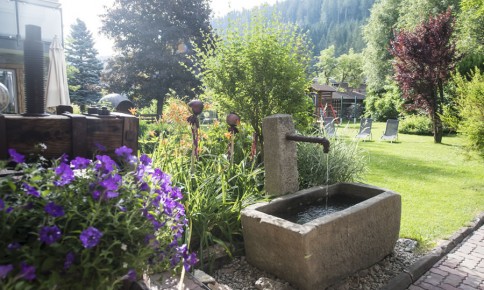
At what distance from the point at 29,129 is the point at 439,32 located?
43.6 ft

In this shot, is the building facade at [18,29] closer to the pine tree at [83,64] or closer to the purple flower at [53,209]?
the purple flower at [53,209]

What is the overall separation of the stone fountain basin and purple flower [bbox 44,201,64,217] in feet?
5.00

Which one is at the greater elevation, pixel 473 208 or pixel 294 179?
pixel 294 179

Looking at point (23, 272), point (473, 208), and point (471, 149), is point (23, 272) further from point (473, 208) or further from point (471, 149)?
point (471, 149)

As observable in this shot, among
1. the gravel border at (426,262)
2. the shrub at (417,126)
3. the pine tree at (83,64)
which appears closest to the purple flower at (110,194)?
the gravel border at (426,262)

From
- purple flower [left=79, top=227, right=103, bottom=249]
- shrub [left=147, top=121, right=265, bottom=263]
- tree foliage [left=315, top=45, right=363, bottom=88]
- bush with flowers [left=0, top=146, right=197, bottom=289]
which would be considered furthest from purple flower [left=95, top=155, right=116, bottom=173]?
tree foliage [left=315, top=45, right=363, bottom=88]

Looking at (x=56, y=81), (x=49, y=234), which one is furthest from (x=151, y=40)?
(x=49, y=234)

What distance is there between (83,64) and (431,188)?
30.4 m

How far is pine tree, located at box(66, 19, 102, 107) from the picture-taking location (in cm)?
2692

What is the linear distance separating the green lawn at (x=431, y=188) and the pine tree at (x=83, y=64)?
25.5m

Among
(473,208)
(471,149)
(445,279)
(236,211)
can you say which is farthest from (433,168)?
(236,211)

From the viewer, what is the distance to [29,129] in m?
1.42

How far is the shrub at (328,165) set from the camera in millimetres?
3735

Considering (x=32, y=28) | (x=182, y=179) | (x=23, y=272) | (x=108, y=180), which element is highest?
(x=32, y=28)
